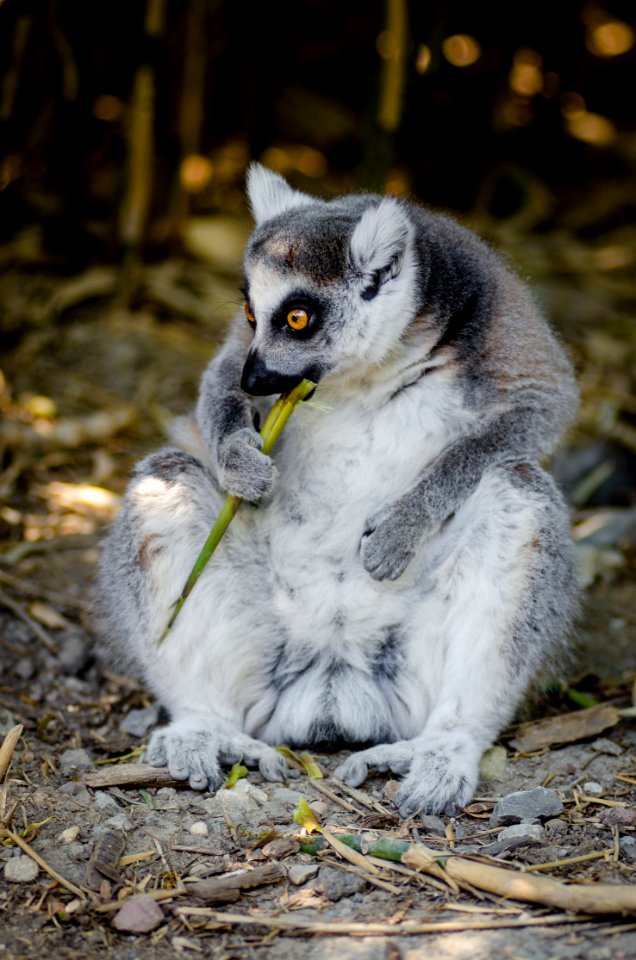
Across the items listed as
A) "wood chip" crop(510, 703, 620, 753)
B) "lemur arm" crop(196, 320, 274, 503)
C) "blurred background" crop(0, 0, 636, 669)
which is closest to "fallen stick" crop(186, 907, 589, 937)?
"wood chip" crop(510, 703, 620, 753)

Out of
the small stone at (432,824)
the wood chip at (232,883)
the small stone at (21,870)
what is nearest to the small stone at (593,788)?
the small stone at (432,824)

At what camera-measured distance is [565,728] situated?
5441 mm

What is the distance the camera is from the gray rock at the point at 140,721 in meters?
5.51

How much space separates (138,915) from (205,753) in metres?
1.14

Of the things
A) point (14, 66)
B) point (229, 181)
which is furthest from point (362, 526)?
point (229, 181)

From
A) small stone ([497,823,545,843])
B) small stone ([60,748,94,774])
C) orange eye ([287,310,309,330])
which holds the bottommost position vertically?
small stone ([60,748,94,774])

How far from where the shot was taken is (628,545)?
308 inches

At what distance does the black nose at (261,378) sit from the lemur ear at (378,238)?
0.62 metres

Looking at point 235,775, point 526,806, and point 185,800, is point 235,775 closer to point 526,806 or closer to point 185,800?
point 185,800

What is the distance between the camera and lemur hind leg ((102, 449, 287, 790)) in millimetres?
5082

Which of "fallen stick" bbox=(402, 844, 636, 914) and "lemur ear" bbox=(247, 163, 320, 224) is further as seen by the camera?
"lemur ear" bbox=(247, 163, 320, 224)

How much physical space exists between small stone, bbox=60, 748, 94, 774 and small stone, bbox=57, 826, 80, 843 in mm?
609

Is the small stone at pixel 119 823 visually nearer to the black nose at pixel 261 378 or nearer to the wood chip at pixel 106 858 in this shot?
the wood chip at pixel 106 858

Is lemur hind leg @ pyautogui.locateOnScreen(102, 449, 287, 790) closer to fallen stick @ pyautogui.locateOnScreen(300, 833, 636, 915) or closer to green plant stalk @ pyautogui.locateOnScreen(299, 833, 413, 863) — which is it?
green plant stalk @ pyautogui.locateOnScreen(299, 833, 413, 863)
